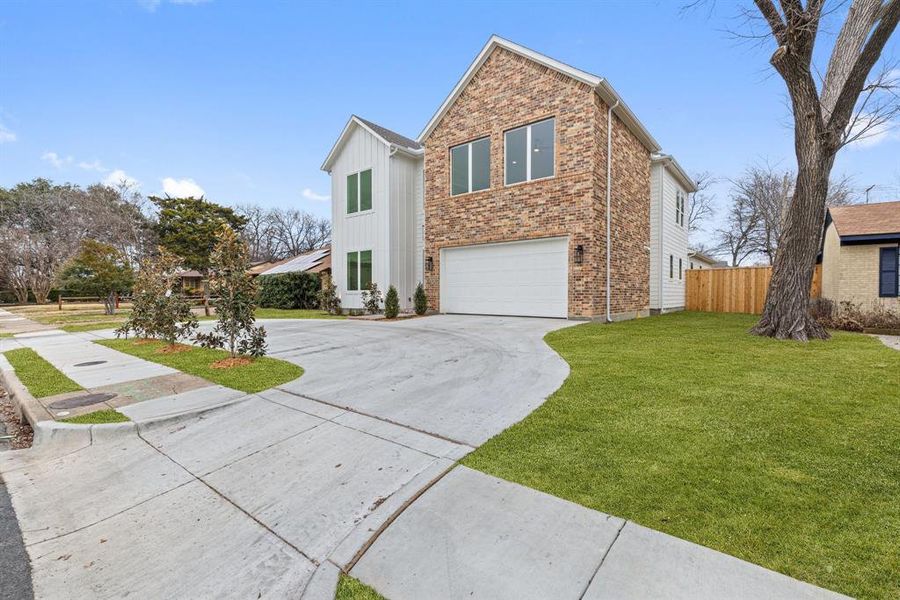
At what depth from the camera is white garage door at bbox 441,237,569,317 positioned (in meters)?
11.1

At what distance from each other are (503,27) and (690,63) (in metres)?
5.65

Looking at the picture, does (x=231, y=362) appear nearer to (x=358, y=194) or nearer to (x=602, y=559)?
(x=602, y=559)

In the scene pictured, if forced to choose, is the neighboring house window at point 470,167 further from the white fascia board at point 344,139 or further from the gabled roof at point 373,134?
the white fascia board at point 344,139

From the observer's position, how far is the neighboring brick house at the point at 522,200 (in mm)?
10648

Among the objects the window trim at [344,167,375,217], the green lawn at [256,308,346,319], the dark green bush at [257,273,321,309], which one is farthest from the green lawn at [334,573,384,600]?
the dark green bush at [257,273,321,309]

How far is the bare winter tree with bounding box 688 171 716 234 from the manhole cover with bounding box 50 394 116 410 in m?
37.2

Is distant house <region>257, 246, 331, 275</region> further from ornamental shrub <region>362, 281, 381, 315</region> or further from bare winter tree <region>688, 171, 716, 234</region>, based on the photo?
bare winter tree <region>688, 171, 716, 234</region>

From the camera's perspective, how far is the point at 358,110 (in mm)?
15875

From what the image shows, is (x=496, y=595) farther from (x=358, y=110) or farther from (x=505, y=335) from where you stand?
(x=358, y=110)

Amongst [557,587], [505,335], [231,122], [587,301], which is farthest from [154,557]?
[231,122]

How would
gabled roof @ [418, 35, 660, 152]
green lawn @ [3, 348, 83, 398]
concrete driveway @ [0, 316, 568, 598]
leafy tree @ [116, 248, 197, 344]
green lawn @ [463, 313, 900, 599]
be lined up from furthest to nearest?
gabled roof @ [418, 35, 660, 152] < leafy tree @ [116, 248, 197, 344] < green lawn @ [3, 348, 83, 398] < concrete driveway @ [0, 316, 568, 598] < green lawn @ [463, 313, 900, 599]

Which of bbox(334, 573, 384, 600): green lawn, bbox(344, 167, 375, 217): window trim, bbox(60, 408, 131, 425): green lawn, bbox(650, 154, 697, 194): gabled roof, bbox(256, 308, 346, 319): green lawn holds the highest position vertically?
bbox(650, 154, 697, 194): gabled roof

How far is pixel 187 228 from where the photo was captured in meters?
27.8

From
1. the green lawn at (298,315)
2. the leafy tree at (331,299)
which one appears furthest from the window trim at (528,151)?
the leafy tree at (331,299)
